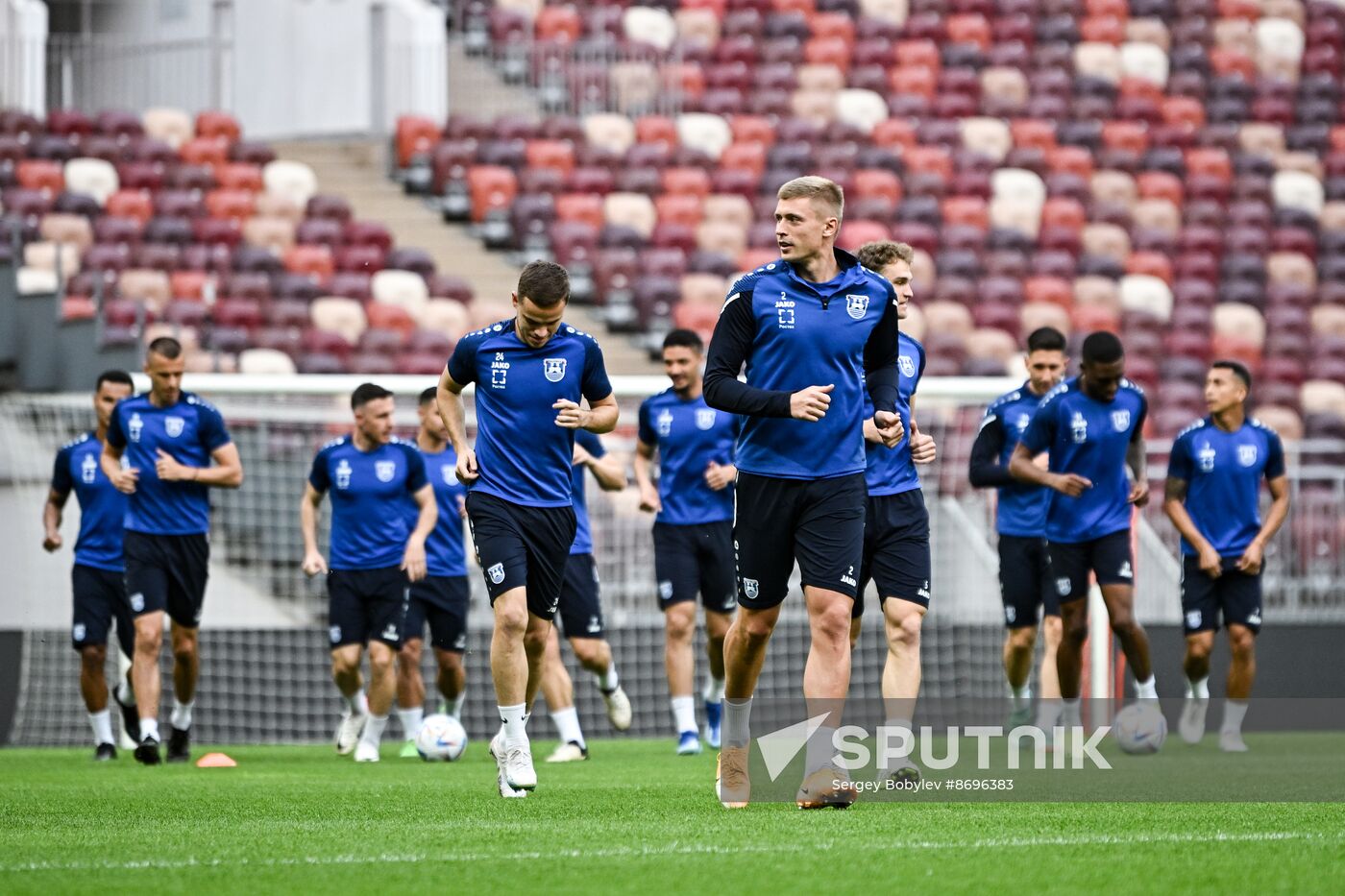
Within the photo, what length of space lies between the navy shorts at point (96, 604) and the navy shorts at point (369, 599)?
4.62 feet

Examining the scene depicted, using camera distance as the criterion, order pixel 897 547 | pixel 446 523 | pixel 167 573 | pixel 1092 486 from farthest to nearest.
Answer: pixel 446 523 → pixel 167 573 → pixel 1092 486 → pixel 897 547

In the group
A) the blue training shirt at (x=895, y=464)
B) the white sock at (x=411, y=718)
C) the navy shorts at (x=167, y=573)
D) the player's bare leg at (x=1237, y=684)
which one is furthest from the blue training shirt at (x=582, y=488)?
the player's bare leg at (x=1237, y=684)

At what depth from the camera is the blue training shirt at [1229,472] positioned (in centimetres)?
1237

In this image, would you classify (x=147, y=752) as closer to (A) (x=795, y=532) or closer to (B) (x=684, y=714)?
(B) (x=684, y=714)

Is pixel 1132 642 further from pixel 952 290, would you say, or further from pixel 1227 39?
pixel 1227 39

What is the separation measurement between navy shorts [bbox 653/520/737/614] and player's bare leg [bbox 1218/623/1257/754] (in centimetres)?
315

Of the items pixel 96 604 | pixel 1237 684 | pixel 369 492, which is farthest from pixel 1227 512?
pixel 96 604

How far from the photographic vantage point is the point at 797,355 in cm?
727

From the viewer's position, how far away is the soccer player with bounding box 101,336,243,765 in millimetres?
11484

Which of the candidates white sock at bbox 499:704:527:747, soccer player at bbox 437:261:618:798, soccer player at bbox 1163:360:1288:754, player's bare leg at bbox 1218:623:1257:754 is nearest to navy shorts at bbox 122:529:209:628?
soccer player at bbox 437:261:618:798

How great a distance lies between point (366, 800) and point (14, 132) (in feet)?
47.8

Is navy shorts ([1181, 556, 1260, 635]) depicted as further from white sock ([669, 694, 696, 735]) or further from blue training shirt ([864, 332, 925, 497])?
blue training shirt ([864, 332, 925, 497])

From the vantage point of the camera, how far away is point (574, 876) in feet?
17.9

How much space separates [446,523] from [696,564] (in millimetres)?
1684
